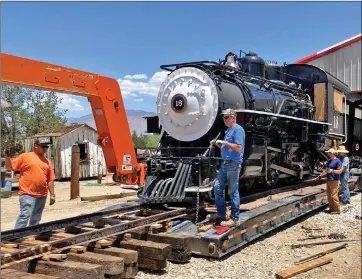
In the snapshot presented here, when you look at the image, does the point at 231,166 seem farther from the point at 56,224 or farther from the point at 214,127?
the point at 56,224

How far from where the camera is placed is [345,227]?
8.24 meters

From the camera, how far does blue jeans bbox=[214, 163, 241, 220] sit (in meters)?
6.10

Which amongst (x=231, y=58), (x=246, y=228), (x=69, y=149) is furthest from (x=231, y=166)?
(x=69, y=149)

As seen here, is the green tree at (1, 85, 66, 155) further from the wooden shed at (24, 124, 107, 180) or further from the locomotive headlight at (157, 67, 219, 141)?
the locomotive headlight at (157, 67, 219, 141)

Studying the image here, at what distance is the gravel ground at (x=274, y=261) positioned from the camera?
5.24 meters

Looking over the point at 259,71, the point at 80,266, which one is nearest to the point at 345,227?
the point at 259,71

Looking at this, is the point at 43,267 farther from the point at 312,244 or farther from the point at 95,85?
the point at 312,244

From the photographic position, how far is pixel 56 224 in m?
5.94

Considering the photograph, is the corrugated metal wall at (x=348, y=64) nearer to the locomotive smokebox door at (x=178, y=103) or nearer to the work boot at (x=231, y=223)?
the locomotive smokebox door at (x=178, y=103)

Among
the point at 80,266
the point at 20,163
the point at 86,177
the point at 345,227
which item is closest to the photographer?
the point at 80,266

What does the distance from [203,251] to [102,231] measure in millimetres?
1407

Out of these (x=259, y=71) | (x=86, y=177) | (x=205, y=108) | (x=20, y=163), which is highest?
(x=259, y=71)

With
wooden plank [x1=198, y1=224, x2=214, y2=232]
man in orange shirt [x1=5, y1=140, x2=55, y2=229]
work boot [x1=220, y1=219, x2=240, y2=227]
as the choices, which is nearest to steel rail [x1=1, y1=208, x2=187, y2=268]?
wooden plank [x1=198, y1=224, x2=214, y2=232]

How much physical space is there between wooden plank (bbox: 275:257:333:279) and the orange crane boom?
106 inches
